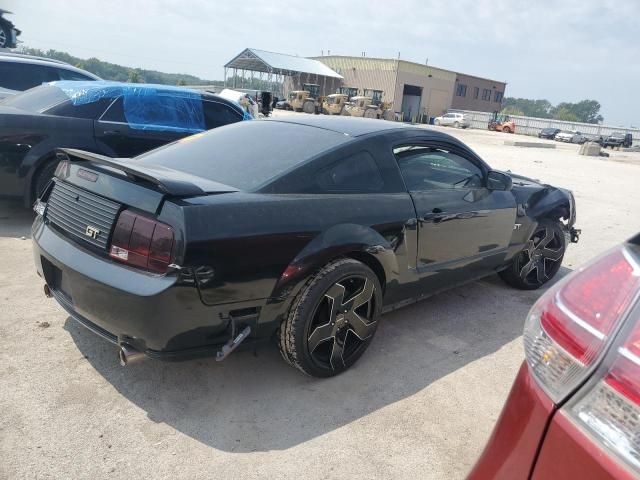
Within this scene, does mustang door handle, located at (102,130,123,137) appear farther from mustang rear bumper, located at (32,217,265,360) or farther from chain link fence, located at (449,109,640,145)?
chain link fence, located at (449,109,640,145)

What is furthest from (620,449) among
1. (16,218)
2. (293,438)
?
(16,218)

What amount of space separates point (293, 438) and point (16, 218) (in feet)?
15.6

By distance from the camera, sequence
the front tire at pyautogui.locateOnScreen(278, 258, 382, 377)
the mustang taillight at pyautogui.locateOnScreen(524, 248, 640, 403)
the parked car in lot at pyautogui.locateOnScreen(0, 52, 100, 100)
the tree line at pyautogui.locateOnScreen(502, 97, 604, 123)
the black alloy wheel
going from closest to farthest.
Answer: the mustang taillight at pyautogui.locateOnScreen(524, 248, 640, 403) → the front tire at pyautogui.locateOnScreen(278, 258, 382, 377) → the black alloy wheel → the parked car in lot at pyautogui.locateOnScreen(0, 52, 100, 100) → the tree line at pyautogui.locateOnScreen(502, 97, 604, 123)

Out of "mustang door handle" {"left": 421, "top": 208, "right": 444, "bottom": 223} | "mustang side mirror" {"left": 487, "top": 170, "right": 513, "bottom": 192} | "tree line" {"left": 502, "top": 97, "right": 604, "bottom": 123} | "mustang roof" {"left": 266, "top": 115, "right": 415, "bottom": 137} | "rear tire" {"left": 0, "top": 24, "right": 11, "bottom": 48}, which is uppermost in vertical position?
"rear tire" {"left": 0, "top": 24, "right": 11, "bottom": 48}

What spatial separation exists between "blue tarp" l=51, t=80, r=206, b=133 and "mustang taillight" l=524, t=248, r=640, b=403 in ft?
17.7

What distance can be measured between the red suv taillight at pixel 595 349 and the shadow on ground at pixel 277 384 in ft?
5.20

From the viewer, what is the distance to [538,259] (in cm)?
477

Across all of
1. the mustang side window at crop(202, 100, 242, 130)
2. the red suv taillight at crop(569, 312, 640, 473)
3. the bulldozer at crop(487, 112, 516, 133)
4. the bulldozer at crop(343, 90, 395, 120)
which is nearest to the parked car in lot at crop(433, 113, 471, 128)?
the bulldozer at crop(487, 112, 516, 133)

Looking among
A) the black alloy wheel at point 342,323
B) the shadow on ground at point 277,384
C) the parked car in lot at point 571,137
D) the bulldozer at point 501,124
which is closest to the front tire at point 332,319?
the black alloy wheel at point 342,323

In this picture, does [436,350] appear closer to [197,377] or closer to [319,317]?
[319,317]

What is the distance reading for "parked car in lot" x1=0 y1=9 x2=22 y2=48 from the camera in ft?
55.6

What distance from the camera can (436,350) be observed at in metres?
3.47

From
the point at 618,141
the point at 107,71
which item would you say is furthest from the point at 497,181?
the point at 107,71

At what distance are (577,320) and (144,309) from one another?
1.80 meters
